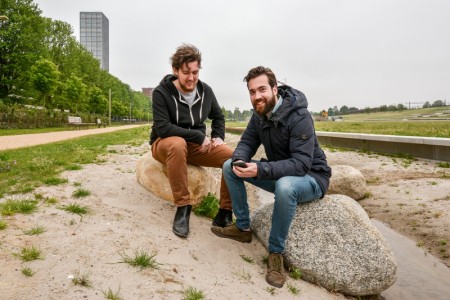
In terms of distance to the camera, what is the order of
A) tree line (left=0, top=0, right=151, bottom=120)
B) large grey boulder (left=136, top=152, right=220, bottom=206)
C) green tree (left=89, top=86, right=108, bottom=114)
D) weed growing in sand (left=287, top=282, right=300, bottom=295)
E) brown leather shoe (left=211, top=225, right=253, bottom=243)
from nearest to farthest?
weed growing in sand (left=287, top=282, right=300, bottom=295), brown leather shoe (left=211, top=225, right=253, bottom=243), large grey boulder (left=136, top=152, right=220, bottom=206), tree line (left=0, top=0, right=151, bottom=120), green tree (left=89, top=86, right=108, bottom=114)

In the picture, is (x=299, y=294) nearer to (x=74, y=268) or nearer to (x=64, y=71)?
(x=74, y=268)

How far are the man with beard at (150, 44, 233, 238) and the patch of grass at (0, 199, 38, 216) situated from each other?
1.58 metres

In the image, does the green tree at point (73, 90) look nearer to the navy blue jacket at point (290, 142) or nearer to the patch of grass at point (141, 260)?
the navy blue jacket at point (290, 142)

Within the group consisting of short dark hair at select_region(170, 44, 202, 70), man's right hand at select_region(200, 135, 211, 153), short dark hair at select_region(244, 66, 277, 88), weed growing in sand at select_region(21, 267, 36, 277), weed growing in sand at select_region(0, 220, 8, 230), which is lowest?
weed growing in sand at select_region(21, 267, 36, 277)

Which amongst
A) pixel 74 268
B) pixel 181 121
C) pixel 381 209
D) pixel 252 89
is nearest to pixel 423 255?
pixel 381 209

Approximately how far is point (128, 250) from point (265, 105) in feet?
6.62

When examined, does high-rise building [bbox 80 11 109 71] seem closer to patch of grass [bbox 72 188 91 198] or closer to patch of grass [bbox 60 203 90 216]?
patch of grass [bbox 72 188 91 198]

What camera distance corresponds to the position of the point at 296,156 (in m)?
3.56

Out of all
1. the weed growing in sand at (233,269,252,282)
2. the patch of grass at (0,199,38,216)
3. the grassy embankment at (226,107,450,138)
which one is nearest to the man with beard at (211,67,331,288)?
the weed growing in sand at (233,269,252,282)

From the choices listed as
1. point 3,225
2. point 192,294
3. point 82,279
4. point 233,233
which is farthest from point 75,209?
point 192,294

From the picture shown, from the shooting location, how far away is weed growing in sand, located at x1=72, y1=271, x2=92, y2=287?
2.75 metres

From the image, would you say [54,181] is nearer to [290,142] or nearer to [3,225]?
[3,225]

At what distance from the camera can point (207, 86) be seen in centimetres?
487

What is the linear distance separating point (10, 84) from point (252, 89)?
117 ft
